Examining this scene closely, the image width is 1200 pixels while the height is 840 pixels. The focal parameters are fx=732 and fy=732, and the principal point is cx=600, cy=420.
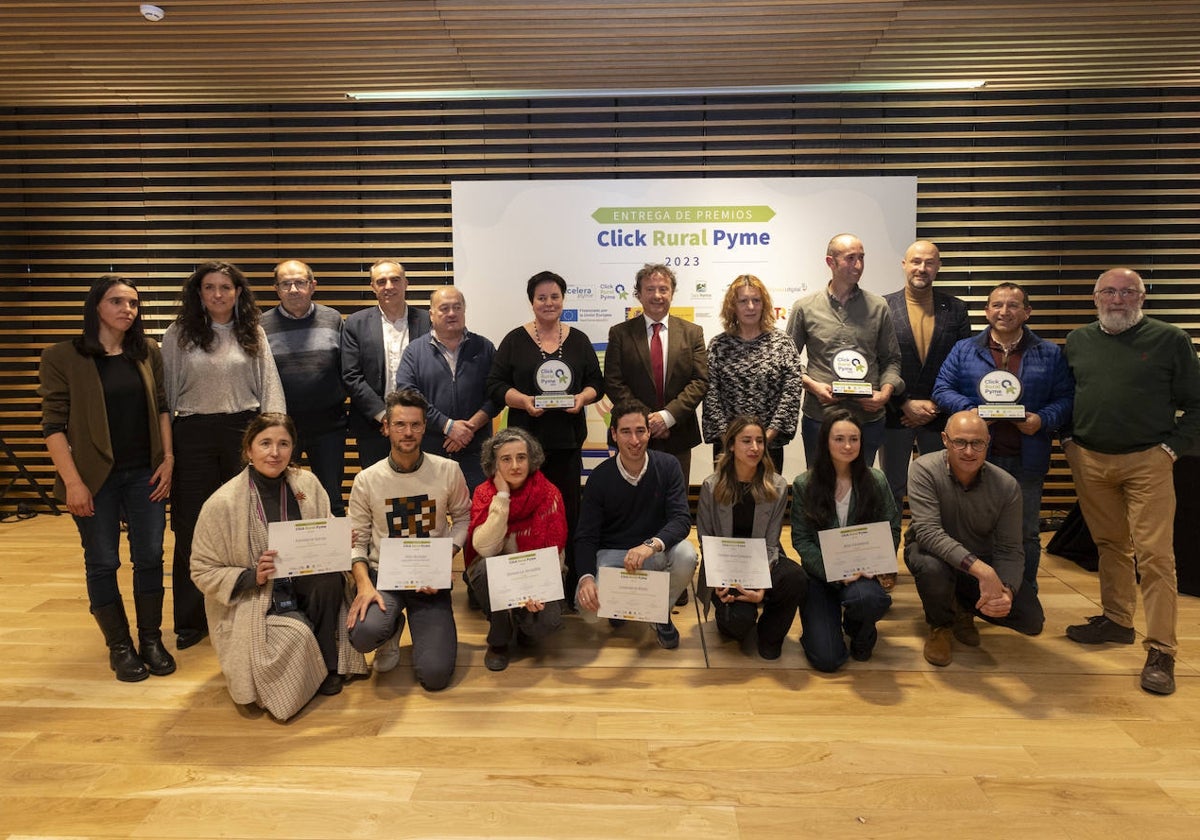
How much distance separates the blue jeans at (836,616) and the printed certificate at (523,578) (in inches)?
41.8

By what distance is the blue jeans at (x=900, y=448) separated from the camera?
3902 mm

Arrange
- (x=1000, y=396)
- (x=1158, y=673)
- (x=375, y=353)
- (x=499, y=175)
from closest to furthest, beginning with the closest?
(x=1158, y=673), (x=1000, y=396), (x=375, y=353), (x=499, y=175)

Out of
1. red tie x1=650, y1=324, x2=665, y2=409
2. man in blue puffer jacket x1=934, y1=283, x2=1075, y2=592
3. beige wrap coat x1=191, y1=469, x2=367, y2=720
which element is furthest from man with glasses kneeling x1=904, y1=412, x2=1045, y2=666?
beige wrap coat x1=191, y1=469, x2=367, y2=720

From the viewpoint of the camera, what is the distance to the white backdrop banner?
16.4 feet

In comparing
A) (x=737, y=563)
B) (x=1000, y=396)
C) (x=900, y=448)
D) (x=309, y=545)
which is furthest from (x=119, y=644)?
(x=1000, y=396)

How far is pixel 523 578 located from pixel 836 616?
52.1 inches

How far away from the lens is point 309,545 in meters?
2.78

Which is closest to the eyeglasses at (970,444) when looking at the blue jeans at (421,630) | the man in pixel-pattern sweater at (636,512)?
the man in pixel-pattern sweater at (636,512)

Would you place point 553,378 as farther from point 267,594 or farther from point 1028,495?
point 1028,495

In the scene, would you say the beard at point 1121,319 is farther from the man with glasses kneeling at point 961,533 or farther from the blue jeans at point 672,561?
the blue jeans at point 672,561

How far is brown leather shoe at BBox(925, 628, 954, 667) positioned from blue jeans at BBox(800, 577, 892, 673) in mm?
241

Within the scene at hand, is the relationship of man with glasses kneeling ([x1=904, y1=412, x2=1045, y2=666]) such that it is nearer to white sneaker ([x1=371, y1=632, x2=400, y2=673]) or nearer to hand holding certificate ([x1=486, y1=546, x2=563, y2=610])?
hand holding certificate ([x1=486, y1=546, x2=563, y2=610])

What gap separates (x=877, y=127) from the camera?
207 inches

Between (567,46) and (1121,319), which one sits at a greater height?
(567,46)
